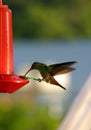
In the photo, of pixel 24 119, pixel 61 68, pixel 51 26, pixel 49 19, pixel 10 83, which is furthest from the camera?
pixel 51 26

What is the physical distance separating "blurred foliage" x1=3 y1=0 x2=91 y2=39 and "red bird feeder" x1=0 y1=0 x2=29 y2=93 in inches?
1271

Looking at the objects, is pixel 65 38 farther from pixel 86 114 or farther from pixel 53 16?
pixel 86 114

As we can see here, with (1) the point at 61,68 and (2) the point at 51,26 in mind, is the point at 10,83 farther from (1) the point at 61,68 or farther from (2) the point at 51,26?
(2) the point at 51,26

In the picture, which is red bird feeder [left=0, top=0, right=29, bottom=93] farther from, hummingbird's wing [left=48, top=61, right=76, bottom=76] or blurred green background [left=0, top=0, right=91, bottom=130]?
blurred green background [left=0, top=0, right=91, bottom=130]

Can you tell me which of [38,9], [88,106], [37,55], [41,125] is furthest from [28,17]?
[88,106]

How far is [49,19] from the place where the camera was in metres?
35.7

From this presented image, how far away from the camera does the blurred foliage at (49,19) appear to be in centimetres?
3572

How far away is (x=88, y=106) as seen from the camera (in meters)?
3.19

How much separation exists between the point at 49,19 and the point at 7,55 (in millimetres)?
33477

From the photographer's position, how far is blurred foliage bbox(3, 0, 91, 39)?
1406 inches

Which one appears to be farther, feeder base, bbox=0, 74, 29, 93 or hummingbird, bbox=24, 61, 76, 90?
hummingbird, bbox=24, 61, 76, 90

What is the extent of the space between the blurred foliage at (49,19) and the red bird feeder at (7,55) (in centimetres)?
3228

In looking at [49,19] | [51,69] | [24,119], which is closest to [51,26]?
[49,19]

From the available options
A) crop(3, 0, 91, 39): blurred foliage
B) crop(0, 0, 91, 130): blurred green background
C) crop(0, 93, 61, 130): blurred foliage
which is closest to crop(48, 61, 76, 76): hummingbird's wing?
crop(0, 93, 61, 130): blurred foliage
